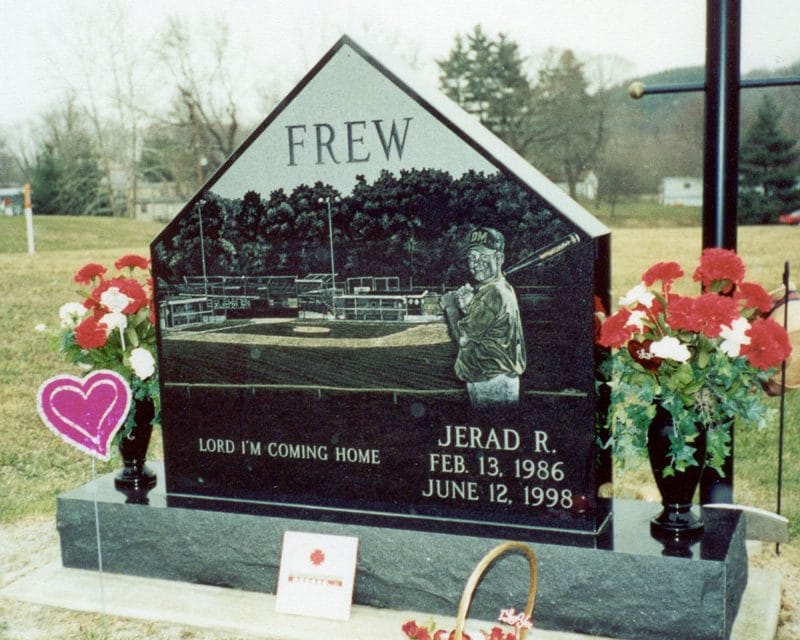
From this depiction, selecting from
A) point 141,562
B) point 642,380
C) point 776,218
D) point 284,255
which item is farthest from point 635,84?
point 776,218

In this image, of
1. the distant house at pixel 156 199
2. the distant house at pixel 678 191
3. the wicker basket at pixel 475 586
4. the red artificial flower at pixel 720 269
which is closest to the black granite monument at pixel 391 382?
the red artificial flower at pixel 720 269

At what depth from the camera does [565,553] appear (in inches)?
132

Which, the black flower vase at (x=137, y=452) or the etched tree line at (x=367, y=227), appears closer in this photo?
the etched tree line at (x=367, y=227)

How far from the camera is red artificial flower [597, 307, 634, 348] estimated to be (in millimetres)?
3270

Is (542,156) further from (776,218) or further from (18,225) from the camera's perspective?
(18,225)

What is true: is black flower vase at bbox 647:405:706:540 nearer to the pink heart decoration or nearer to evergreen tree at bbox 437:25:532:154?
the pink heart decoration

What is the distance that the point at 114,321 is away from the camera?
166 inches

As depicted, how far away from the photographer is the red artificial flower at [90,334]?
4133 millimetres

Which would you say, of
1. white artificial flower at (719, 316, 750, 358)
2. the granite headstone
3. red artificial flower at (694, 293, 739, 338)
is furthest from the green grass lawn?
red artificial flower at (694, 293, 739, 338)

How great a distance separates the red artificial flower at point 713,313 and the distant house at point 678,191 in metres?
17.7

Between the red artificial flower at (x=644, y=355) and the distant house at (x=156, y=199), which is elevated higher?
the distant house at (x=156, y=199)

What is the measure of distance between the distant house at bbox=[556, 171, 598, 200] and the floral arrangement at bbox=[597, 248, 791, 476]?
1793 centimetres

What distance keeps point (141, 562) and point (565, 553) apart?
1891 mm

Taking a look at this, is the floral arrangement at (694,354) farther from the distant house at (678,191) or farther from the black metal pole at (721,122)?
the distant house at (678,191)
